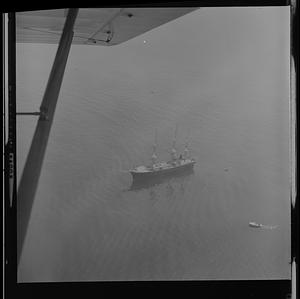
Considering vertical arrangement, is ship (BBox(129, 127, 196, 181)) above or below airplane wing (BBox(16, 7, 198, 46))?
below

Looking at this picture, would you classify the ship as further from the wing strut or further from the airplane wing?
the airplane wing

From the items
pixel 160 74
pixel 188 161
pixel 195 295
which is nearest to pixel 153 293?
pixel 195 295

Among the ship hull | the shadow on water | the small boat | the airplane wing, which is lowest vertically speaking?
the small boat

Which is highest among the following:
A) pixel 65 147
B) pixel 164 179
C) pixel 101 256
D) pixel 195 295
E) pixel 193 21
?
pixel 193 21

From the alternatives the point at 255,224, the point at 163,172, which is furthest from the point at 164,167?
the point at 255,224

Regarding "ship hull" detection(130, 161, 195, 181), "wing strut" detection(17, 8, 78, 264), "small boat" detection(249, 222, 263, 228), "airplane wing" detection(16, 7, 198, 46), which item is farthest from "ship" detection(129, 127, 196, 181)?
"airplane wing" detection(16, 7, 198, 46)

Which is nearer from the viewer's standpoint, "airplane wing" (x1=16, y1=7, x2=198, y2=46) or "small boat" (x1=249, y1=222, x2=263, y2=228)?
"airplane wing" (x1=16, y1=7, x2=198, y2=46)

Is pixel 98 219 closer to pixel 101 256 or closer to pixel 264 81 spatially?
pixel 101 256
